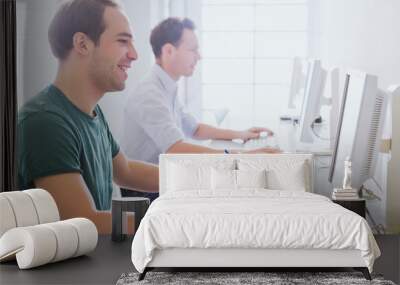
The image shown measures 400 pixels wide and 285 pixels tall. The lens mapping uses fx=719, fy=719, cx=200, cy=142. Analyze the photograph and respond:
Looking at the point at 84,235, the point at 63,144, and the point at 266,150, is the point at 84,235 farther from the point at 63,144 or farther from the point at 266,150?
the point at 266,150

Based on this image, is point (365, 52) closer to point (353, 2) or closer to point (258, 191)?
point (353, 2)

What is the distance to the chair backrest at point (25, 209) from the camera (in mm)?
6055

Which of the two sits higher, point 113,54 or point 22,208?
point 113,54

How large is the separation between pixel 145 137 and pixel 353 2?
8.85ft

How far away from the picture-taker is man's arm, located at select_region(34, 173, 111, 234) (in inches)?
305

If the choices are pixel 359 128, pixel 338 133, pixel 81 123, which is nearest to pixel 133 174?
pixel 81 123

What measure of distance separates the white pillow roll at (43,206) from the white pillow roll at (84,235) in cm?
22

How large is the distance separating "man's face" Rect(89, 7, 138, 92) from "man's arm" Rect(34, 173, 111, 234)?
41.9 inches

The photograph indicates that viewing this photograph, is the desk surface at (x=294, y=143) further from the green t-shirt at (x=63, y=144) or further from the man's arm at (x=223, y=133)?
the green t-shirt at (x=63, y=144)

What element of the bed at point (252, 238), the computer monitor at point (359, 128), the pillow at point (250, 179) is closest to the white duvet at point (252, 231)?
the bed at point (252, 238)

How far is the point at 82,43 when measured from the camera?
7.87 meters

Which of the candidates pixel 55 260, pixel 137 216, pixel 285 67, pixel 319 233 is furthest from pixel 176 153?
pixel 319 233

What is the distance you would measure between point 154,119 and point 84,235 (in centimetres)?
200

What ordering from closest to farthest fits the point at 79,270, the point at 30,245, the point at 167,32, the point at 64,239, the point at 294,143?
the point at 30,245 < the point at 79,270 < the point at 64,239 < the point at 294,143 < the point at 167,32
